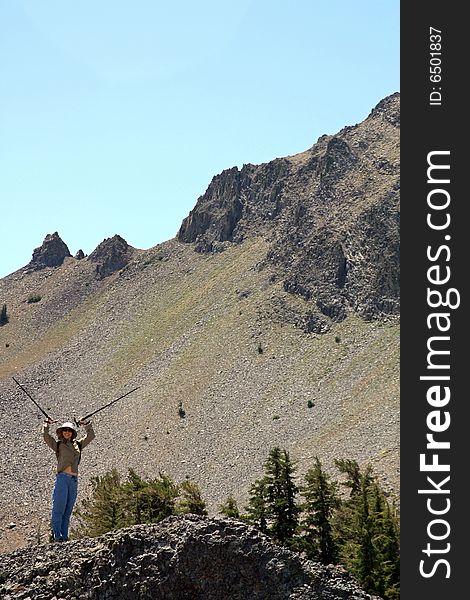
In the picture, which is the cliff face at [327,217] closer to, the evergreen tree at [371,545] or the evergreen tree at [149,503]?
the evergreen tree at [149,503]

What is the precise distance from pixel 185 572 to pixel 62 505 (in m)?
3.53

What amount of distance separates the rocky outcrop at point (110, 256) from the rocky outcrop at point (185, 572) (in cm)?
14727

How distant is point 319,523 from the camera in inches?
1324

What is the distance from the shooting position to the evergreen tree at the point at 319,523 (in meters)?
32.9

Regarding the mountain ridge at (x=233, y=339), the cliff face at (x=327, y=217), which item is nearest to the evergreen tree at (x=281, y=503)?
the mountain ridge at (x=233, y=339)

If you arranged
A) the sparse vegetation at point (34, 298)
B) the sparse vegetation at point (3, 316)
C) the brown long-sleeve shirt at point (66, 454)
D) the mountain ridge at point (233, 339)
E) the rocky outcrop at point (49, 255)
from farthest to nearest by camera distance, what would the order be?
the rocky outcrop at point (49, 255) → the sparse vegetation at point (34, 298) → the sparse vegetation at point (3, 316) → the mountain ridge at point (233, 339) → the brown long-sleeve shirt at point (66, 454)

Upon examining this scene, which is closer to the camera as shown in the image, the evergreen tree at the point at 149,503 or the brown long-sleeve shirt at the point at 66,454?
the brown long-sleeve shirt at the point at 66,454

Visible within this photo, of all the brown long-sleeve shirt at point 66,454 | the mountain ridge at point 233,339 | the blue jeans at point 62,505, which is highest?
the mountain ridge at point 233,339

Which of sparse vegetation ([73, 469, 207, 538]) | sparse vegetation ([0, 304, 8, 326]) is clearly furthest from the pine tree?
sparse vegetation ([0, 304, 8, 326])

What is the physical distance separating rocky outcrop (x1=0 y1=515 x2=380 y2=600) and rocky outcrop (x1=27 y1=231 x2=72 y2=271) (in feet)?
552

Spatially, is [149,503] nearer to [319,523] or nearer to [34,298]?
[319,523]

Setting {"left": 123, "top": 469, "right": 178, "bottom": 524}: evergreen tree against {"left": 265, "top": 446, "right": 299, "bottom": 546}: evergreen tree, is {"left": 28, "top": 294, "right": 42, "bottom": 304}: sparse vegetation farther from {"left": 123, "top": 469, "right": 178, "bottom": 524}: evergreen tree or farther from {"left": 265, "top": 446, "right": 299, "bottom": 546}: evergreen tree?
{"left": 265, "top": 446, "right": 299, "bottom": 546}: evergreen tree

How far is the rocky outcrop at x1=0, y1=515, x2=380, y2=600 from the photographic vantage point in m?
11.1

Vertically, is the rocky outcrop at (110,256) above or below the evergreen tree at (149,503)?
above
